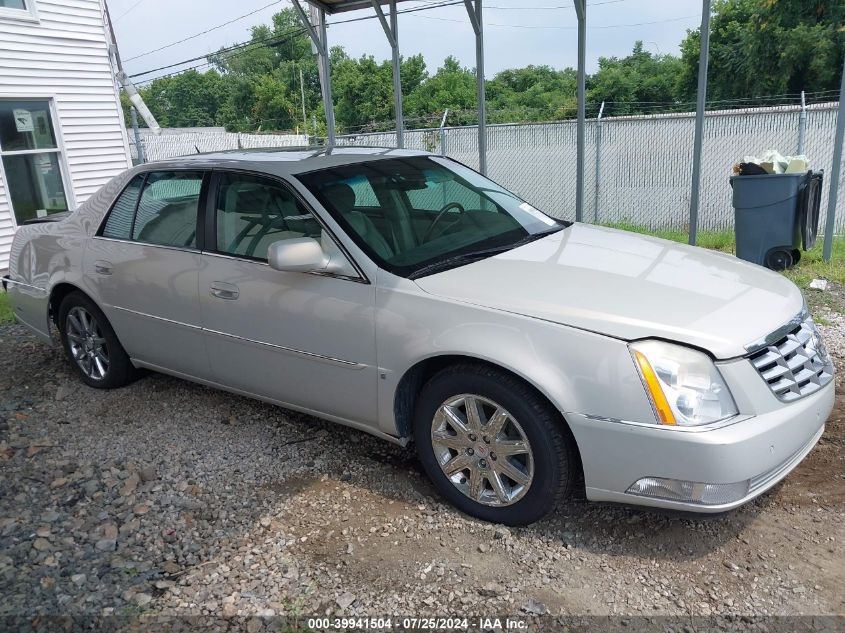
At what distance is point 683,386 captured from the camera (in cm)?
255

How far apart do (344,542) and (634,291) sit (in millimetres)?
1646

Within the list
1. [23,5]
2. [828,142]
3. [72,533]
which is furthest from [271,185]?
[828,142]

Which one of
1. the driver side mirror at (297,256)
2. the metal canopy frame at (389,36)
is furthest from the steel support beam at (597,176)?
the driver side mirror at (297,256)

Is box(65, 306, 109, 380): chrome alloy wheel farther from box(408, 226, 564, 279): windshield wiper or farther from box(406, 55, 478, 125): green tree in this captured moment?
box(406, 55, 478, 125): green tree

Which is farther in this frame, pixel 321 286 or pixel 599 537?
pixel 321 286

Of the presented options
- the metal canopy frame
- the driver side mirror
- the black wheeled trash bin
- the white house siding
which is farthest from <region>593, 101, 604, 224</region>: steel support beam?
the driver side mirror

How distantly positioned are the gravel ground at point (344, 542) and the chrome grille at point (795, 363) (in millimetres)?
620

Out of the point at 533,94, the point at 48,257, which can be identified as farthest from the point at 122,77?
the point at 48,257

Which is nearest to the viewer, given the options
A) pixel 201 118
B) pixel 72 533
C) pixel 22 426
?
pixel 72 533

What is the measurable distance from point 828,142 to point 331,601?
11289 millimetres

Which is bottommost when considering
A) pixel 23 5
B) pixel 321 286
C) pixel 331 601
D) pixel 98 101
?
pixel 331 601

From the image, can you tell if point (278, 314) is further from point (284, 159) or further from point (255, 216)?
point (284, 159)

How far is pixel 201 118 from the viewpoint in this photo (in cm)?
7469

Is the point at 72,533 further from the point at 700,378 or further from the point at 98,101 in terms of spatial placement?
the point at 98,101
